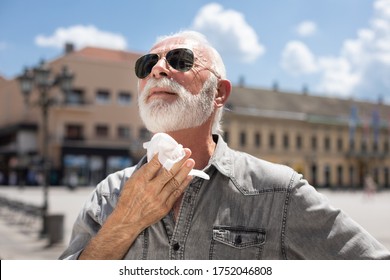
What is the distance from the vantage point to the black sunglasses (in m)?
1.32

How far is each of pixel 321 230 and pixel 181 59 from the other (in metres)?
0.51

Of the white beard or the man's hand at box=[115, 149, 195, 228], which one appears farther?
the white beard

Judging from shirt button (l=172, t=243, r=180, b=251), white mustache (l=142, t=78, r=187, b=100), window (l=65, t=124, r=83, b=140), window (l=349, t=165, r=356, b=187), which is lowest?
window (l=349, t=165, r=356, b=187)

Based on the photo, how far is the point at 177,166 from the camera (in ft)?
3.83

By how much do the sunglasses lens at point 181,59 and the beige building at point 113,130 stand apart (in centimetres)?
26

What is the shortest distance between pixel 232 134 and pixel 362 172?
19.2m

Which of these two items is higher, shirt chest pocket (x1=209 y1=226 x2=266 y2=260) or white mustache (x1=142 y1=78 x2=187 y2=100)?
white mustache (x1=142 y1=78 x2=187 y2=100)

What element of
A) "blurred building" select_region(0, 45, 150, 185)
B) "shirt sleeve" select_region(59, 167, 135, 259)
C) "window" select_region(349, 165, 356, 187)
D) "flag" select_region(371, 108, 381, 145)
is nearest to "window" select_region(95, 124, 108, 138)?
"blurred building" select_region(0, 45, 150, 185)

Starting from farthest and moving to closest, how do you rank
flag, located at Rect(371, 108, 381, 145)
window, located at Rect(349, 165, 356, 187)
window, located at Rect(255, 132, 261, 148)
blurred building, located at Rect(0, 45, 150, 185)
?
window, located at Rect(255, 132, 261, 148) < window, located at Rect(349, 165, 356, 187) < blurred building, located at Rect(0, 45, 150, 185) < flag, located at Rect(371, 108, 381, 145)

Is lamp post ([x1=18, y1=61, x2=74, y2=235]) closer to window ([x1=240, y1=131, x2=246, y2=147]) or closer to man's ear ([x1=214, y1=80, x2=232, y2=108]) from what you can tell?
man's ear ([x1=214, y1=80, x2=232, y2=108])

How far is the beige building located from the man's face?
213 mm

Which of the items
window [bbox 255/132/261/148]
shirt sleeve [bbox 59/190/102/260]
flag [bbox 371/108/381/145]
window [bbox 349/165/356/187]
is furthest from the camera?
window [bbox 255/132/261/148]
